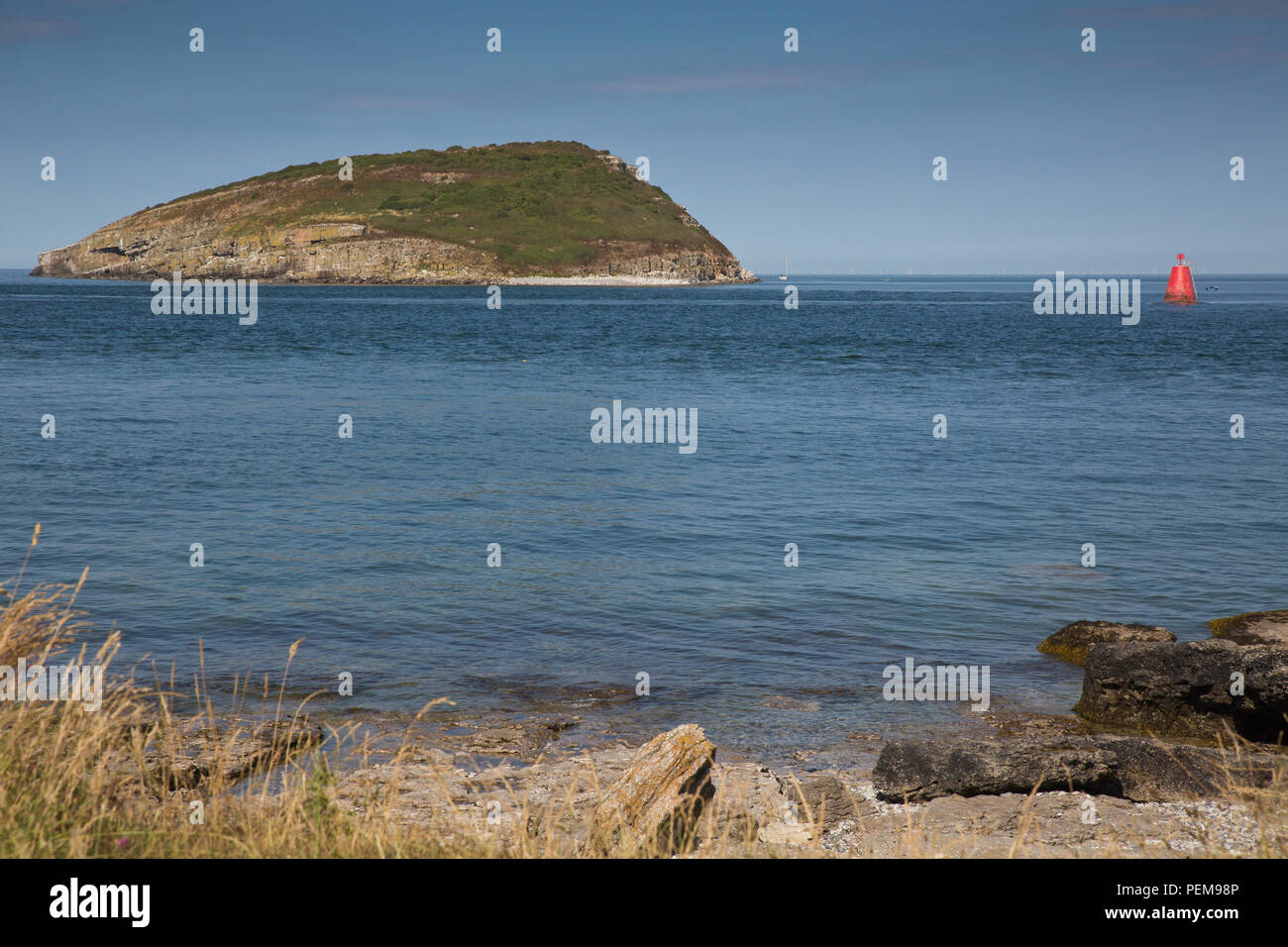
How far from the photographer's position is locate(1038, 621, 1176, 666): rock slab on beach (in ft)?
38.1

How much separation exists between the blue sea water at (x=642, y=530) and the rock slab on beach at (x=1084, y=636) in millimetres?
262

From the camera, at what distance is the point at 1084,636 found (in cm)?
1198

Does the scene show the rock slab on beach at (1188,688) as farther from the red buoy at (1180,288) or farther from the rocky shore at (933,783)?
the red buoy at (1180,288)

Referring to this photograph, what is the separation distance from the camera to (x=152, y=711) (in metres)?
9.55

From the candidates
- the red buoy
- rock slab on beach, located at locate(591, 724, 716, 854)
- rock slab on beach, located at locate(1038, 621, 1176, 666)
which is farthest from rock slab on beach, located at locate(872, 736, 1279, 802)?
the red buoy

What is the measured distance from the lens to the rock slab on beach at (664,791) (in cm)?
644

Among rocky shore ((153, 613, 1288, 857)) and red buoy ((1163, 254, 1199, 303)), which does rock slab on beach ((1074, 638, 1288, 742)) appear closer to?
rocky shore ((153, 613, 1288, 857))

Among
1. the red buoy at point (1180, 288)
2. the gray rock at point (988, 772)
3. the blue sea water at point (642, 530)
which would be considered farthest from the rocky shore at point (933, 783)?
the red buoy at point (1180, 288)

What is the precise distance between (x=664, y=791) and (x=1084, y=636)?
24.1 feet

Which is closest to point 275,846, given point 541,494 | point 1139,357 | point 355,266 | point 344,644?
point 344,644

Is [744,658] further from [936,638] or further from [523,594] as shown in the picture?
[523,594]

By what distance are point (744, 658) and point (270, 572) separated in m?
7.42

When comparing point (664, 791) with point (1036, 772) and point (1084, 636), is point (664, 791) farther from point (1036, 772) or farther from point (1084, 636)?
point (1084, 636)

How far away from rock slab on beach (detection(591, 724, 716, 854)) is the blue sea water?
2.64m
